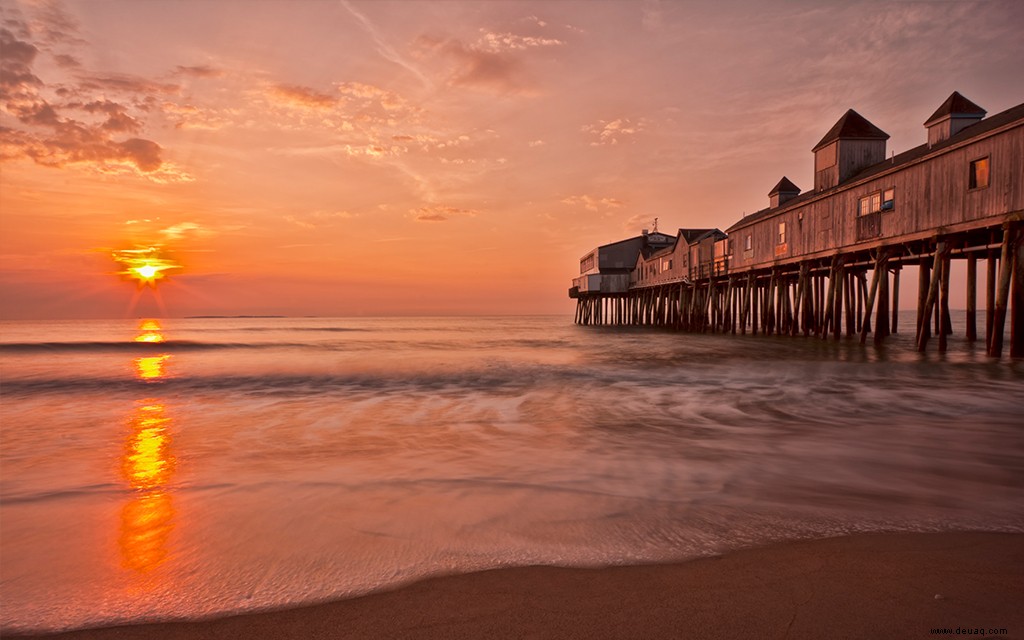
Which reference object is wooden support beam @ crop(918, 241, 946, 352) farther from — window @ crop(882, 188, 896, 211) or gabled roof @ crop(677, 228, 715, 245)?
gabled roof @ crop(677, 228, 715, 245)

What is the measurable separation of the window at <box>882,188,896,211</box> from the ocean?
880cm

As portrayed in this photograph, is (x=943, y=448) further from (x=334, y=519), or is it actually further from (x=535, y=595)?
(x=334, y=519)

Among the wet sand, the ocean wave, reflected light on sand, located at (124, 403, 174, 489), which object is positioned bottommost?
the ocean wave

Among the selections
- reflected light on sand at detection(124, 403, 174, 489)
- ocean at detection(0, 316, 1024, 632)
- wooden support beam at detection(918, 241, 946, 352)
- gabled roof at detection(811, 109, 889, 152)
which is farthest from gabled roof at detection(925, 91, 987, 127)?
reflected light on sand at detection(124, 403, 174, 489)

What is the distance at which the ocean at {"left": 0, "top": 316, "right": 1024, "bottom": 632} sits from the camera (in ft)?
12.7

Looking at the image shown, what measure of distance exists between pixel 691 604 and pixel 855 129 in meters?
32.0

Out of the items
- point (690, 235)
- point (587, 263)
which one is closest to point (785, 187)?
point (690, 235)

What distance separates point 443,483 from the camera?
6184mm

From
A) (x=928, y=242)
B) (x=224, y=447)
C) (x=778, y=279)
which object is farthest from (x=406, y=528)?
(x=778, y=279)

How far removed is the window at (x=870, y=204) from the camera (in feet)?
74.1

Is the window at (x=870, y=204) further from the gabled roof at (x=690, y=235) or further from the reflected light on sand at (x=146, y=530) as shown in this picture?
the reflected light on sand at (x=146, y=530)

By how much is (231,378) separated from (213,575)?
1864cm

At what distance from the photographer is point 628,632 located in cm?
285

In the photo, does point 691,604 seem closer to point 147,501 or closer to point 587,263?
point 147,501
